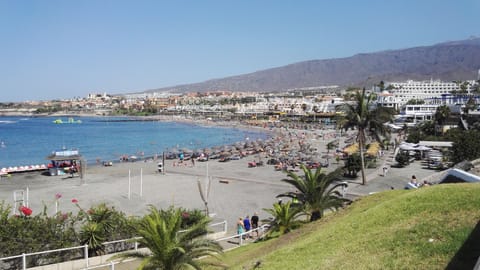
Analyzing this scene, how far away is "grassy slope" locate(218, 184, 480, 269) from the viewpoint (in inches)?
226

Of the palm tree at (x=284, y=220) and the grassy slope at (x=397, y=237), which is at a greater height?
the grassy slope at (x=397, y=237)

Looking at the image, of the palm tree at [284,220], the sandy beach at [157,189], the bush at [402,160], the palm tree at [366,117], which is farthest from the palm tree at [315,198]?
the bush at [402,160]

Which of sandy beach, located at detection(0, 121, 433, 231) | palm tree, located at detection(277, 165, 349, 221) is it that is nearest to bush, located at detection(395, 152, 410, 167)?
sandy beach, located at detection(0, 121, 433, 231)

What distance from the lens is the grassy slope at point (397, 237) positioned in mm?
5730

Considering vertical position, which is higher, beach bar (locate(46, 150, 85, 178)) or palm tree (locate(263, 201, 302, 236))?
palm tree (locate(263, 201, 302, 236))

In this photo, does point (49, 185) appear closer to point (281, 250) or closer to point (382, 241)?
point (281, 250)

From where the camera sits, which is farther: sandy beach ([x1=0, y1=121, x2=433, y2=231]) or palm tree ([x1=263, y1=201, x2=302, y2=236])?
sandy beach ([x1=0, y1=121, x2=433, y2=231])

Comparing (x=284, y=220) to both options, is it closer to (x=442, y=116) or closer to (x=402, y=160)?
(x=402, y=160)

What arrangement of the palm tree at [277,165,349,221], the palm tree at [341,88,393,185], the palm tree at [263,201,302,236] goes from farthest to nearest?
the palm tree at [341,88,393,185], the palm tree at [277,165,349,221], the palm tree at [263,201,302,236]

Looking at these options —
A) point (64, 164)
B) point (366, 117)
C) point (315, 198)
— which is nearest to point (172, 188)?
point (366, 117)

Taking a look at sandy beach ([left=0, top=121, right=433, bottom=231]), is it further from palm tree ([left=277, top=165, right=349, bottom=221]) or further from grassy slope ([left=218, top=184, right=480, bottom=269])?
grassy slope ([left=218, top=184, right=480, bottom=269])

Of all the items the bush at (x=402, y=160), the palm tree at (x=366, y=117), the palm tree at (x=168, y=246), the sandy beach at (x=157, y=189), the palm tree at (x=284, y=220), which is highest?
the palm tree at (x=366, y=117)

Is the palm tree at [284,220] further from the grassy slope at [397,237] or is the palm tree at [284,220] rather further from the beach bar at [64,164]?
the beach bar at [64,164]

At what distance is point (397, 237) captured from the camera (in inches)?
254
